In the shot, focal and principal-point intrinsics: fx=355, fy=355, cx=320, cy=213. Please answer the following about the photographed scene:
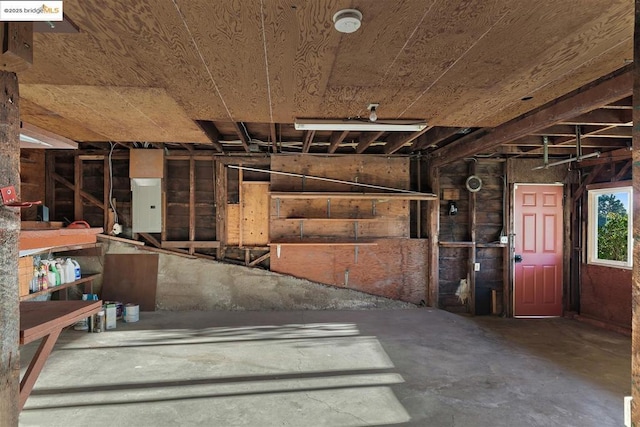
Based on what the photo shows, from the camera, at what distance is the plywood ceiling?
4.65 feet

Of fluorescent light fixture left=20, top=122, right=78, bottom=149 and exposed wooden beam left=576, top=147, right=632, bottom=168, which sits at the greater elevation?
exposed wooden beam left=576, top=147, right=632, bottom=168

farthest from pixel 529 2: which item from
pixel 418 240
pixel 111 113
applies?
pixel 418 240

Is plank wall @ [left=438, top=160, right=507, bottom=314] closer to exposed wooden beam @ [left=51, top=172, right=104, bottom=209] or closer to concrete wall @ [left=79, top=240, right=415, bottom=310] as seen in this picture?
concrete wall @ [left=79, top=240, right=415, bottom=310]

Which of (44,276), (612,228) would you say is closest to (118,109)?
(44,276)

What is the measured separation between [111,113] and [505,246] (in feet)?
17.8

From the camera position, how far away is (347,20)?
1.42 m

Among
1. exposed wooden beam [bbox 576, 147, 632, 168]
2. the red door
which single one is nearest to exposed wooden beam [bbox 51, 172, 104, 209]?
the red door

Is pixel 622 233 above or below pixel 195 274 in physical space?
above

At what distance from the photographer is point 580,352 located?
3.82 metres

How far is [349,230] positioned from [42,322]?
4.43 metres

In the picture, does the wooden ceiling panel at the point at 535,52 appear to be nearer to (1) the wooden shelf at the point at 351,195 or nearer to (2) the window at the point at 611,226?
(1) the wooden shelf at the point at 351,195

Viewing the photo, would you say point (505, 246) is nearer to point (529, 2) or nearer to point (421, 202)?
point (421, 202)

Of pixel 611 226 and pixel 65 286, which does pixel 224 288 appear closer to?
pixel 65 286

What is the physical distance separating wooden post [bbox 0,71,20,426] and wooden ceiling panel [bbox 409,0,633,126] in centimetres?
181
